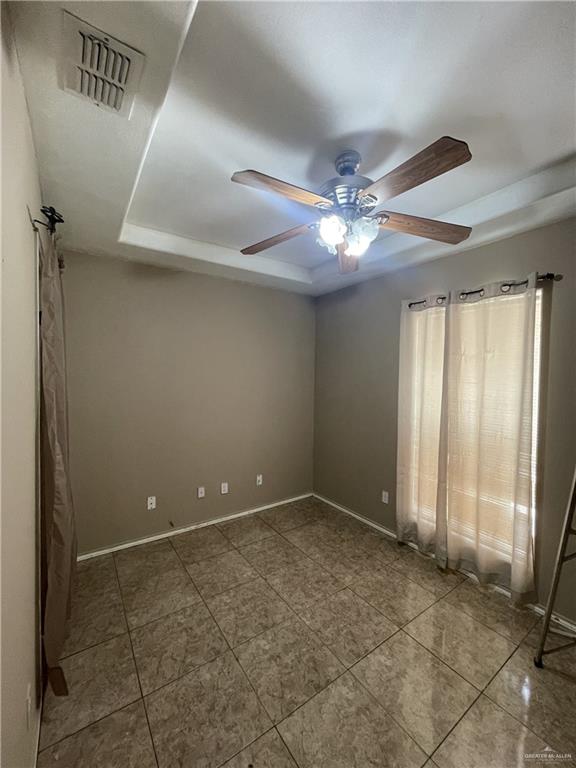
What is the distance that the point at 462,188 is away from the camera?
197 cm

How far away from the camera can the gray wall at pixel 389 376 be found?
6.50 feet

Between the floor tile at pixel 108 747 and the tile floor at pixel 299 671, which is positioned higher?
the tile floor at pixel 299 671

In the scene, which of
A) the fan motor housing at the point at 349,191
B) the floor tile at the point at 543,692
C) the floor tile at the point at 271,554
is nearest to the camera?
the floor tile at the point at 543,692

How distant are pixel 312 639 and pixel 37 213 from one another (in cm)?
272

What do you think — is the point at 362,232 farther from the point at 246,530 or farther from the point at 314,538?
the point at 246,530

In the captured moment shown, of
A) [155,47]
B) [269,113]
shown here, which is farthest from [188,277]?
[155,47]

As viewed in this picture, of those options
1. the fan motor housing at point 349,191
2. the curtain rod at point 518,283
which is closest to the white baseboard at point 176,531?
A: the curtain rod at point 518,283

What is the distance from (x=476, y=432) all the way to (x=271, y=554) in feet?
6.48

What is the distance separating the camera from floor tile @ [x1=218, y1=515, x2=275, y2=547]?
2986 millimetres

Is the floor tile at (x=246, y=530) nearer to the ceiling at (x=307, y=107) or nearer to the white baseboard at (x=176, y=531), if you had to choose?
the white baseboard at (x=176, y=531)

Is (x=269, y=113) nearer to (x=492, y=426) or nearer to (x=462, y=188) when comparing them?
(x=462, y=188)

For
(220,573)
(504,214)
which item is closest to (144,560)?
(220,573)

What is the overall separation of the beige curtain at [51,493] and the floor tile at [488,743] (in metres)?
1.82

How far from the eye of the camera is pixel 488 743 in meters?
1.37
